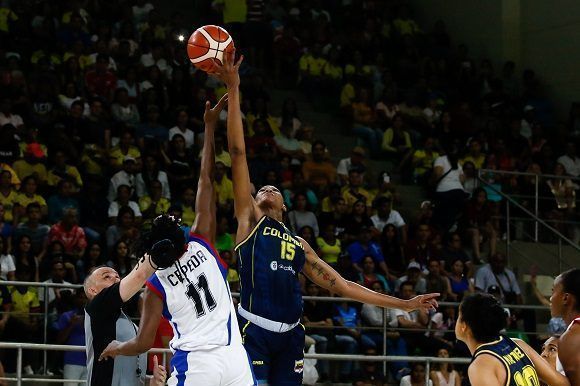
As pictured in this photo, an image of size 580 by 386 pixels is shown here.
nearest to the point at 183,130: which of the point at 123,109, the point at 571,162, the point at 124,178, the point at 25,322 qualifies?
the point at 123,109

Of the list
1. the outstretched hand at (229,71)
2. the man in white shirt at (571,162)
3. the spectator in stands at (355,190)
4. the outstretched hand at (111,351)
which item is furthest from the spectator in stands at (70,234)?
the man in white shirt at (571,162)

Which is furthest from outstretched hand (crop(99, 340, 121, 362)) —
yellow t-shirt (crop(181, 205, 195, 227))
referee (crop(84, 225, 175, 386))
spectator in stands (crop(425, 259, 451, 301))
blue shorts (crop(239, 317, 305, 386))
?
spectator in stands (crop(425, 259, 451, 301))

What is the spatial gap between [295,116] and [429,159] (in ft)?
7.74

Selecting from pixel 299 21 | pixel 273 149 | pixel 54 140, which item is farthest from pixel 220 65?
pixel 299 21

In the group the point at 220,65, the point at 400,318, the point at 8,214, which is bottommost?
the point at 400,318

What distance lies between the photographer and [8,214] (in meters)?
13.6

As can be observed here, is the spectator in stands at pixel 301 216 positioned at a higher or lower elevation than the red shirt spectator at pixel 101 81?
lower

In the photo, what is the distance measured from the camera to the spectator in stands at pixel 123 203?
14266 millimetres

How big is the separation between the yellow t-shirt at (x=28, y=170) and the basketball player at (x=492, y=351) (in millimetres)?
9211

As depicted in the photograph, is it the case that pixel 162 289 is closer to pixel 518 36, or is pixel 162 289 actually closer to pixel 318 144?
pixel 318 144

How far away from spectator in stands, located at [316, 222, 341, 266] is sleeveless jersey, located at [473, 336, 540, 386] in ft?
28.1

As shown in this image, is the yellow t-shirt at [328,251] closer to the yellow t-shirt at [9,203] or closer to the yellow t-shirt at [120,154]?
the yellow t-shirt at [120,154]

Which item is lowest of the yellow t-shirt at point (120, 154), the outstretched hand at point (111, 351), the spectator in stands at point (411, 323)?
the spectator in stands at point (411, 323)

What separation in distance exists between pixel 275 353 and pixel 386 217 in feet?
29.2
